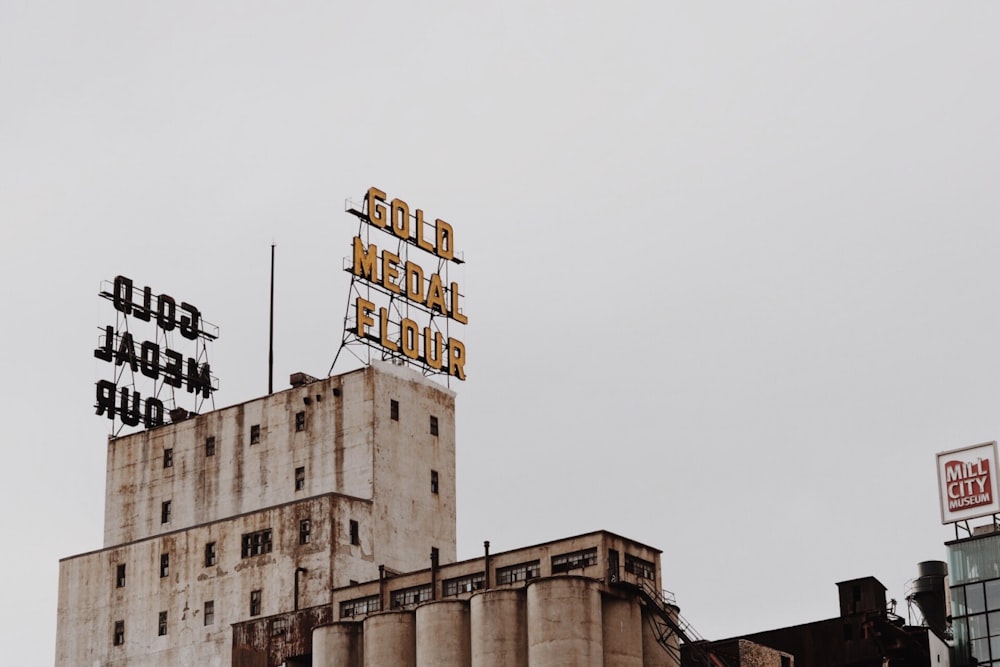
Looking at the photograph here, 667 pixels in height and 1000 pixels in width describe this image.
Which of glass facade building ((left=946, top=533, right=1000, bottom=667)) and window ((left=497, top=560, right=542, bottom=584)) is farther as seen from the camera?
glass facade building ((left=946, top=533, right=1000, bottom=667))

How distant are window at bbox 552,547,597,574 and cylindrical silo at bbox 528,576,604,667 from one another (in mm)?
2885

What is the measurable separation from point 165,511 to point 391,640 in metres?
31.2

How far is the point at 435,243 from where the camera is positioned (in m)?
161

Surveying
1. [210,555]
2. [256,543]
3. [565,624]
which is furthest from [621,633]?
[210,555]

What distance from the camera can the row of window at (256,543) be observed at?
458 ft

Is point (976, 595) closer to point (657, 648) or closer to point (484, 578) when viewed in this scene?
point (657, 648)

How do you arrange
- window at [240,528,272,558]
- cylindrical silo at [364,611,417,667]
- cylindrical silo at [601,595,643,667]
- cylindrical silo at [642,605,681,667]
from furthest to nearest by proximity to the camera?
window at [240,528,272,558]
cylindrical silo at [364,611,417,667]
cylindrical silo at [642,605,681,667]
cylindrical silo at [601,595,643,667]

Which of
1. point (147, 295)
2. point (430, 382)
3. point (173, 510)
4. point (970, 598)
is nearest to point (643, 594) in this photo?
point (970, 598)

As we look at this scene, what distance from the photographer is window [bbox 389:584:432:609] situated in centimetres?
13125

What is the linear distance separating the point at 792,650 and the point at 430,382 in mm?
31646

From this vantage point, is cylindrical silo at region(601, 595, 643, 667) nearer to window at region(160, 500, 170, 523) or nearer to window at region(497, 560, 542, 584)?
window at region(497, 560, 542, 584)

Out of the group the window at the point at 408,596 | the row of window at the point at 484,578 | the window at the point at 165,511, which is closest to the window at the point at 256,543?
the row of window at the point at 484,578

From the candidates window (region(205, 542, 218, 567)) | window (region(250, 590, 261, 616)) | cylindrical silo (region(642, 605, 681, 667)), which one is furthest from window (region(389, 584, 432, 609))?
window (region(205, 542, 218, 567))

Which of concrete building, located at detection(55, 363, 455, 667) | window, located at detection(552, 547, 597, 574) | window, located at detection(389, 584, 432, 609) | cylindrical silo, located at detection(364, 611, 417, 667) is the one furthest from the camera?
concrete building, located at detection(55, 363, 455, 667)
